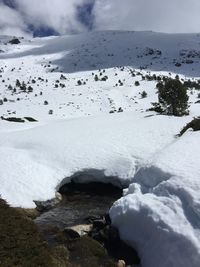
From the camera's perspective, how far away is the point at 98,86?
276 feet

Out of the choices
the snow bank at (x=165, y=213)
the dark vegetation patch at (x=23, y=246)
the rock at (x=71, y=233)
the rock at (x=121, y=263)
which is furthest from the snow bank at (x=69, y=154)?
the rock at (x=121, y=263)

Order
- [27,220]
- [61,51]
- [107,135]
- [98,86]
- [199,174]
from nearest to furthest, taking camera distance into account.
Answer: [199,174]
[27,220]
[107,135]
[98,86]
[61,51]

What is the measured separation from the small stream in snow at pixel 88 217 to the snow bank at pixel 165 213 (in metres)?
0.59

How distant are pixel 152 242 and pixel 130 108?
165 feet

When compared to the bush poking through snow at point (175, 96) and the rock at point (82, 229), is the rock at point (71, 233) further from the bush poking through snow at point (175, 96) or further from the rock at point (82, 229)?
the bush poking through snow at point (175, 96)

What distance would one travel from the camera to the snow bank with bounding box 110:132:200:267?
13633mm

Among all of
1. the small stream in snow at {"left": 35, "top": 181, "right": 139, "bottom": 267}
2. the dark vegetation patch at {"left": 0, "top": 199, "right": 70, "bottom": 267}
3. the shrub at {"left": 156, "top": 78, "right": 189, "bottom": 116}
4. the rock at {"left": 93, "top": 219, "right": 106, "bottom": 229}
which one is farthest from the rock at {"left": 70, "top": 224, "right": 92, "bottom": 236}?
the shrub at {"left": 156, "top": 78, "right": 189, "bottom": 116}

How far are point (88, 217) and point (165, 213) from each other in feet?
19.9

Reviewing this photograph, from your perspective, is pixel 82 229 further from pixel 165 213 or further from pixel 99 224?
pixel 165 213

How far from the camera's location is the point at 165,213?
1533cm

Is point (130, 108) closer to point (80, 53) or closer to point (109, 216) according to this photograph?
point (109, 216)

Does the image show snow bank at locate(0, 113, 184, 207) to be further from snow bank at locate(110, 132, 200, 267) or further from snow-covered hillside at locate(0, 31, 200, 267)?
snow bank at locate(110, 132, 200, 267)

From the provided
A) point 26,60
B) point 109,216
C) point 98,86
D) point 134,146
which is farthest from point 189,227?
point 26,60

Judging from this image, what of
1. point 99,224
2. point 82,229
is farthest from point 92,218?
point 82,229
